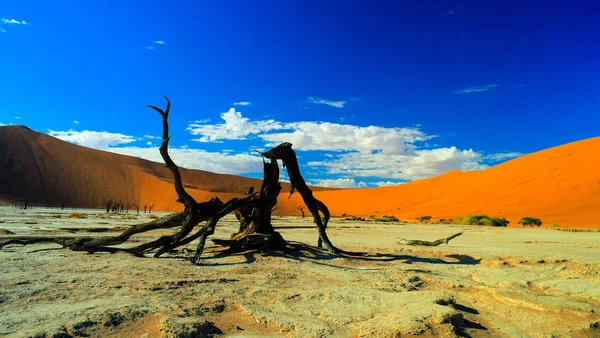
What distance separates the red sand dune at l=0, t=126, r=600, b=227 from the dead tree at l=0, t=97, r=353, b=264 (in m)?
23.3

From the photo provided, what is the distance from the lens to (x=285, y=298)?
13.7ft

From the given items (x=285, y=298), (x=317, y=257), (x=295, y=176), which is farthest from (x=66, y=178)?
(x=285, y=298)

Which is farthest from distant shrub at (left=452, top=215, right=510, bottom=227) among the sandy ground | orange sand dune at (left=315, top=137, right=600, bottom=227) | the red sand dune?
the sandy ground

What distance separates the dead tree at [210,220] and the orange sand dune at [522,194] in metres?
23.4

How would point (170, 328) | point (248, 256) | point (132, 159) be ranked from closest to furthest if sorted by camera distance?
point (170, 328)
point (248, 256)
point (132, 159)

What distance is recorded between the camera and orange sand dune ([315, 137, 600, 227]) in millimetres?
28156

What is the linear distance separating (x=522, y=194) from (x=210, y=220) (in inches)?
1400

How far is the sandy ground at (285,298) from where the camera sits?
313cm

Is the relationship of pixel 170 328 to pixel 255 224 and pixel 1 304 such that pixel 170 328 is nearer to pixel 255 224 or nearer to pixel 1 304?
pixel 1 304

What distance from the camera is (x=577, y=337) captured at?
327 cm

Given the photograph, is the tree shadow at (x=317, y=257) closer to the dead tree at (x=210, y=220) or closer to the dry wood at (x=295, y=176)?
the dead tree at (x=210, y=220)

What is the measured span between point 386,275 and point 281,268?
1.63 m

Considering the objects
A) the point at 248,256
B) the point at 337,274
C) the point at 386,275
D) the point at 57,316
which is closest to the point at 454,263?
→ the point at 386,275

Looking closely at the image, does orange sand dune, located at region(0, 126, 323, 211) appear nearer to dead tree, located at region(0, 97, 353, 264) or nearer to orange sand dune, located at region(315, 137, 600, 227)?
orange sand dune, located at region(315, 137, 600, 227)
